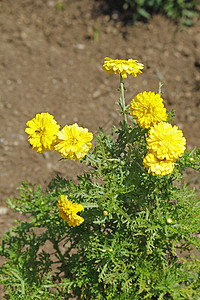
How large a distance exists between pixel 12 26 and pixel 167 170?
336 cm

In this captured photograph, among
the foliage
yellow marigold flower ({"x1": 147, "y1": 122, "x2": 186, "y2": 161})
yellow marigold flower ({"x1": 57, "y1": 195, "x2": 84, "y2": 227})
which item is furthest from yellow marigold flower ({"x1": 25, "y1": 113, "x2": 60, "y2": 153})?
the foliage

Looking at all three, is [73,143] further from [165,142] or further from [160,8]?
[160,8]

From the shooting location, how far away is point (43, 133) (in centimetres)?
154

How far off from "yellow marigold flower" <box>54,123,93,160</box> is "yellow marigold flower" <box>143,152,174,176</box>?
0.83ft

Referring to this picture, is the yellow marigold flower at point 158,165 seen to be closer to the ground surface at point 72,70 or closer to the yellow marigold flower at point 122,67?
the yellow marigold flower at point 122,67

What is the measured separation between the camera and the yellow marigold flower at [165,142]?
4.57ft

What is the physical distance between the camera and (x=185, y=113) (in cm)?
365

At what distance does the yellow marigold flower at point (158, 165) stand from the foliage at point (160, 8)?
10.5ft

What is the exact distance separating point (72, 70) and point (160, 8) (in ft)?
4.45

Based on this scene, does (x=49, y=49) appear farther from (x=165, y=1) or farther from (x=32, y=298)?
(x=32, y=298)

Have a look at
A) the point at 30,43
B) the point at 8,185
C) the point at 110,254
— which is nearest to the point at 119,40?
the point at 30,43

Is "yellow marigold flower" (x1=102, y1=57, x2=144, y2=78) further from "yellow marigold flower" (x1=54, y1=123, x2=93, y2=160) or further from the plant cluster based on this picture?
"yellow marigold flower" (x1=54, y1=123, x2=93, y2=160)

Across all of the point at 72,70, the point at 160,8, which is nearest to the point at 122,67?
the point at 72,70

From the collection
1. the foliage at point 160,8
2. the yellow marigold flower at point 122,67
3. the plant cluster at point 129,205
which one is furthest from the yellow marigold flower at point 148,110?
the foliage at point 160,8
